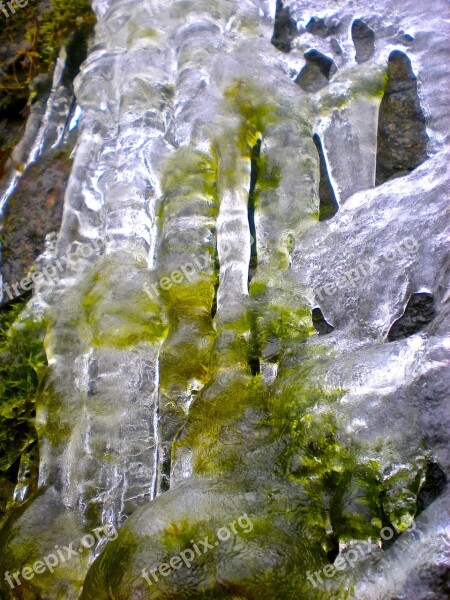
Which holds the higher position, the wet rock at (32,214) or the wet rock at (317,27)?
the wet rock at (317,27)

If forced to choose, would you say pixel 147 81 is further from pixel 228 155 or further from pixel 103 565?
pixel 103 565

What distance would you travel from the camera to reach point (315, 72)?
342 centimetres

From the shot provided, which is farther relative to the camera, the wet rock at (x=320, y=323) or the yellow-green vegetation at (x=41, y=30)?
the yellow-green vegetation at (x=41, y=30)

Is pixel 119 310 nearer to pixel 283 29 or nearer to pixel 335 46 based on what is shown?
pixel 335 46

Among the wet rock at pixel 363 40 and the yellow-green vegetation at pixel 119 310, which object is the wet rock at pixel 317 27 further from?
the yellow-green vegetation at pixel 119 310

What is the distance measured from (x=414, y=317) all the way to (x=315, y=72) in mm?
1742

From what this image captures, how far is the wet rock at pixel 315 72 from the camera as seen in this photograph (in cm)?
334

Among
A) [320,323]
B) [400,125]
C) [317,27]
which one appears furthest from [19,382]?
[317,27]

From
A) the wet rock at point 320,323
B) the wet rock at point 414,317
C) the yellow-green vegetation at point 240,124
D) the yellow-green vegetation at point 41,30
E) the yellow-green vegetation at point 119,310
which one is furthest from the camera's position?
the yellow-green vegetation at point 41,30

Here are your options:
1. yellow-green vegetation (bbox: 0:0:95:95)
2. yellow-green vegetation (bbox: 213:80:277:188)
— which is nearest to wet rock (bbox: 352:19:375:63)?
yellow-green vegetation (bbox: 213:80:277:188)

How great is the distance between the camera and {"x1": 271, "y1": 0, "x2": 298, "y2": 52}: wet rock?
363cm

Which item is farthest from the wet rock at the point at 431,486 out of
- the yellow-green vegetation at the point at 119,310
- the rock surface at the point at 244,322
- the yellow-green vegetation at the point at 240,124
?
the yellow-green vegetation at the point at 240,124

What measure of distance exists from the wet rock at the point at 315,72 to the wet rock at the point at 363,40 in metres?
0.15

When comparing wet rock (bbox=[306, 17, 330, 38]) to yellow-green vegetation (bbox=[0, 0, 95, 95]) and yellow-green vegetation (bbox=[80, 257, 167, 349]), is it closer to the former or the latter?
yellow-green vegetation (bbox=[0, 0, 95, 95])
